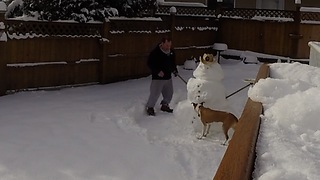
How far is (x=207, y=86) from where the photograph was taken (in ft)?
26.3

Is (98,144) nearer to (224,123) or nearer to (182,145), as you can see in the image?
(182,145)

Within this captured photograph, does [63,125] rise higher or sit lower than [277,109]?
lower

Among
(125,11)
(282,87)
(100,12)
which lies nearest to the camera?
(282,87)

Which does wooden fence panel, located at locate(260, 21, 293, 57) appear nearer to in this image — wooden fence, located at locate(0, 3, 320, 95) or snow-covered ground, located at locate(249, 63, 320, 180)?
wooden fence, located at locate(0, 3, 320, 95)

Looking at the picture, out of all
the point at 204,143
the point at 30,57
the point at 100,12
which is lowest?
the point at 204,143

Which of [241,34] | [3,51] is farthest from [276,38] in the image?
[3,51]

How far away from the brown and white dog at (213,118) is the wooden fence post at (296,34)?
29.9 feet

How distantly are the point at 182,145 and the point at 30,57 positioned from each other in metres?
4.66

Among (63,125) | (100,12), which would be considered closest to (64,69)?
(100,12)

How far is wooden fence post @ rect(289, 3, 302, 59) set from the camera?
628 inches

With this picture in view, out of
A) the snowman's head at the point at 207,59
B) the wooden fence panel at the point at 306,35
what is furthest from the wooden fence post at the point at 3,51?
the wooden fence panel at the point at 306,35

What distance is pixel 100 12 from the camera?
12039 millimetres

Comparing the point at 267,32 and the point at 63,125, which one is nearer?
the point at 63,125

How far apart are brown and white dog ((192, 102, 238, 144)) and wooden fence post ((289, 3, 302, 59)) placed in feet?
29.9
